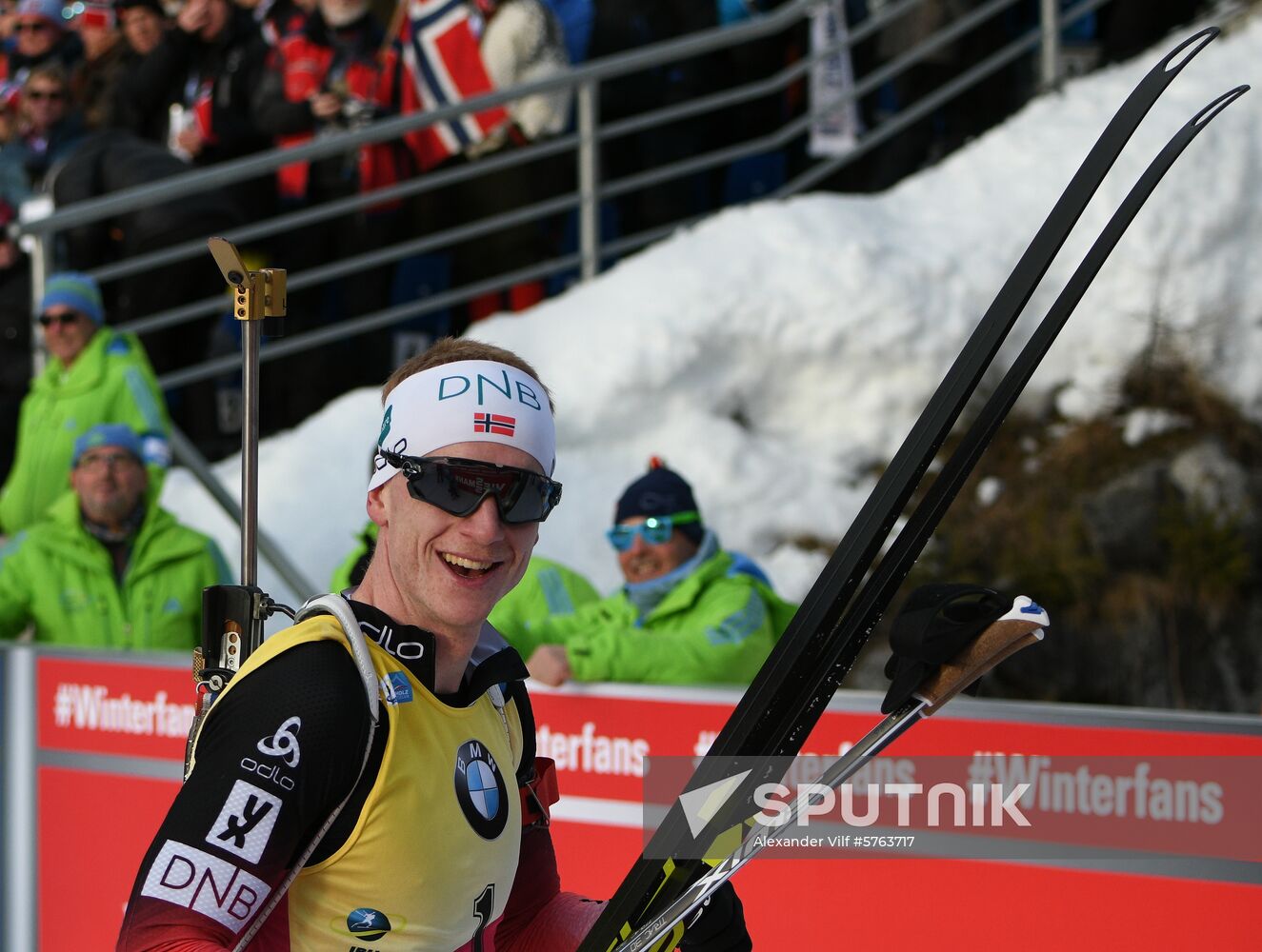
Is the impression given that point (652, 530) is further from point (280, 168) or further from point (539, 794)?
point (280, 168)

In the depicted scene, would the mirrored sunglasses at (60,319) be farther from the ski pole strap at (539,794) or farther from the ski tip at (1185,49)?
the ski tip at (1185,49)

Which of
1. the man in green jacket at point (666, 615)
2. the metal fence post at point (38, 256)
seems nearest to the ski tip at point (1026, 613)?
the man in green jacket at point (666, 615)

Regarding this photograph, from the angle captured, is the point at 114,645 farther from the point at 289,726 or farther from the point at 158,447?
the point at 289,726

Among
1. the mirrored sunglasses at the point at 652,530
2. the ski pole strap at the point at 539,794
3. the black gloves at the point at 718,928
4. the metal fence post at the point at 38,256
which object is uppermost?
the metal fence post at the point at 38,256

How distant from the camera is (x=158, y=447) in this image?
729 centimetres

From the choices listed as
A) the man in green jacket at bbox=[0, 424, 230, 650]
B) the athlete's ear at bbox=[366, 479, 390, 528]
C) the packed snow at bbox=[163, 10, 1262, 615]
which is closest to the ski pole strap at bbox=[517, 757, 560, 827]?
the athlete's ear at bbox=[366, 479, 390, 528]

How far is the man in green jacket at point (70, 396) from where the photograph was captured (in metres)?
7.52

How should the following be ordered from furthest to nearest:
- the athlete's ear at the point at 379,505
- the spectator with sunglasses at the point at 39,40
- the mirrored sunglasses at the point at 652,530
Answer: the spectator with sunglasses at the point at 39,40, the mirrored sunglasses at the point at 652,530, the athlete's ear at the point at 379,505

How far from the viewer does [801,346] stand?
9.38 metres

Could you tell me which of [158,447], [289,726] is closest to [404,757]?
[289,726]

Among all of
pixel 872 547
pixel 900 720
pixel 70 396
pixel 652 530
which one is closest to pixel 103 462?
pixel 70 396

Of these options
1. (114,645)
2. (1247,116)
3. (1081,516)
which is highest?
(1247,116)

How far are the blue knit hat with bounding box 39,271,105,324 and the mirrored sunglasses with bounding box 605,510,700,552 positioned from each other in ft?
9.98

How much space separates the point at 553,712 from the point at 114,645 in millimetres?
2439
